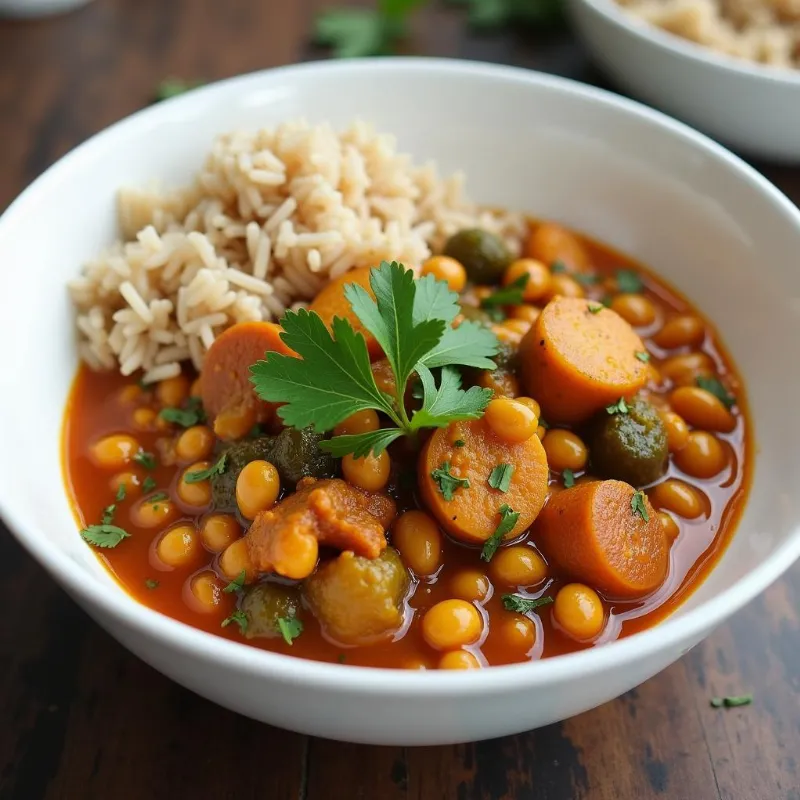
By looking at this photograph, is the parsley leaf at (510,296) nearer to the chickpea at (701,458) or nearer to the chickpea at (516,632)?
the chickpea at (701,458)

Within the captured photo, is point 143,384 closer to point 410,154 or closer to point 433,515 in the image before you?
point 433,515

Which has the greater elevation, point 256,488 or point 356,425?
point 356,425

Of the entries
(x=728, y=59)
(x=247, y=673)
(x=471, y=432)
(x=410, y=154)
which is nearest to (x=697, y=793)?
(x=471, y=432)

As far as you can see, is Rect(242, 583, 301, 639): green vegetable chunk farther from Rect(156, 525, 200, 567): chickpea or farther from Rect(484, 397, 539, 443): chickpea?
Rect(484, 397, 539, 443): chickpea

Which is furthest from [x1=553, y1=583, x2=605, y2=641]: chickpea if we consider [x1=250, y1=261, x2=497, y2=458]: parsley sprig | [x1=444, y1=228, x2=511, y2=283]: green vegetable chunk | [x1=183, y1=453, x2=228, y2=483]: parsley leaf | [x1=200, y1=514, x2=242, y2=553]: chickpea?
[x1=444, y1=228, x2=511, y2=283]: green vegetable chunk

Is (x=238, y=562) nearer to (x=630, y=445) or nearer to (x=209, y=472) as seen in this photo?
(x=209, y=472)

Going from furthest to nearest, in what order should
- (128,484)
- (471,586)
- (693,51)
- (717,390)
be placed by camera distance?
(693,51)
(717,390)
(128,484)
(471,586)

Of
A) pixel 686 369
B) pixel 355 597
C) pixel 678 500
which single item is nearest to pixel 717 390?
pixel 686 369
